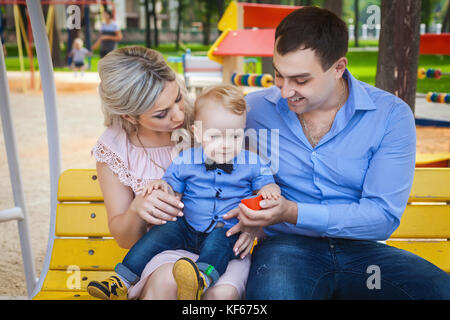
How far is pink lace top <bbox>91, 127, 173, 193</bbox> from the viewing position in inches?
87.3

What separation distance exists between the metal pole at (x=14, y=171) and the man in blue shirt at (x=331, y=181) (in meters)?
1.44

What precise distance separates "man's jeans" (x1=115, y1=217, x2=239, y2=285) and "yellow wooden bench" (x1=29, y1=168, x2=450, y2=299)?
24.4 inches

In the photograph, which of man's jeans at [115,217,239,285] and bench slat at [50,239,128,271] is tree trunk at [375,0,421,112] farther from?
bench slat at [50,239,128,271]

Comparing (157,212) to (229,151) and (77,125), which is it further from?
(77,125)

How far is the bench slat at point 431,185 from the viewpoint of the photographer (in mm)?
2473

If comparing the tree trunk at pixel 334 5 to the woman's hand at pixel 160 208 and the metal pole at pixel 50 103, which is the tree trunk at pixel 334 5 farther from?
the woman's hand at pixel 160 208

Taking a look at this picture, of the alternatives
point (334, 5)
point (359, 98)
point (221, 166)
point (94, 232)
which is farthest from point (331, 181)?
point (334, 5)

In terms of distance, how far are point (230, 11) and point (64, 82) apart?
1253 centimetres

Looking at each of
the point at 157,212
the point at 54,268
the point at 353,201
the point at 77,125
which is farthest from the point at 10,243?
the point at 77,125

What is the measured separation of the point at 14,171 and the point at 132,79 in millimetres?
1145

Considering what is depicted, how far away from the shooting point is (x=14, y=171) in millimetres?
2768

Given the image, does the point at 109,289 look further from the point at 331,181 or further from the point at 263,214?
the point at 331,181

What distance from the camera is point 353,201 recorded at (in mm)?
2135

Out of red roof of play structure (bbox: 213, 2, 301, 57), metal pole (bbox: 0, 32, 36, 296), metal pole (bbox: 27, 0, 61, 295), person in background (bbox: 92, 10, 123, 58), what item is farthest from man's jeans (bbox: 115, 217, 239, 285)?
person in background (bbox: 92, 10, 123, 58)
